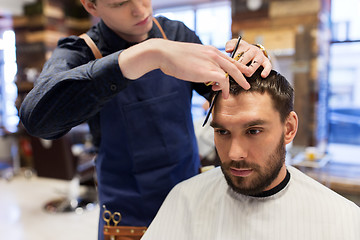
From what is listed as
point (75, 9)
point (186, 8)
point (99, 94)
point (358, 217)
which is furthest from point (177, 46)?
point (75, 9)

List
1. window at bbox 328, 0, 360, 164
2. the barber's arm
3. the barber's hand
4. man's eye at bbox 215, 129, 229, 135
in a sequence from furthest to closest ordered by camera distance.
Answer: window at bbox 328, 0, 360, 164, man's eye at bbox 215, 129, 229, 135, the barber's hand, the barber's arm

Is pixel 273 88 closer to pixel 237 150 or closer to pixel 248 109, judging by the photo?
pixel 248 109

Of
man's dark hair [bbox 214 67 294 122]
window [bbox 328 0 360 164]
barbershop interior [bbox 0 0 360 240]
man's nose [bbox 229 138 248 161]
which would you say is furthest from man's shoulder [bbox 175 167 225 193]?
window [bbox 328 0 360 164]

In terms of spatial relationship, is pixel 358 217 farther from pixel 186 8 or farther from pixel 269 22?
pixel 186 8

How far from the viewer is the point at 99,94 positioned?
2.86 feet

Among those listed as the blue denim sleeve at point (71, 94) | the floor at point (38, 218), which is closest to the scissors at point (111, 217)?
the blue denim sleeve at point (71, 94)

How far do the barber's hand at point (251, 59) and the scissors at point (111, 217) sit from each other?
29.4 inches

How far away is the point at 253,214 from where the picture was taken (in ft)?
3.79

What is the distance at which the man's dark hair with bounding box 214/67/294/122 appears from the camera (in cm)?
110

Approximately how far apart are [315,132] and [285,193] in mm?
3176

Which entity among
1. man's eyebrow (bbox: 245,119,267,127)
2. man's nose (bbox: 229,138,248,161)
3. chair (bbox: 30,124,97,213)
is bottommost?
chair (bbox: 30,124,97,213)

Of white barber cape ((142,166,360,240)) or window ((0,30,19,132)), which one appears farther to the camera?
window ((0,30,19,132))

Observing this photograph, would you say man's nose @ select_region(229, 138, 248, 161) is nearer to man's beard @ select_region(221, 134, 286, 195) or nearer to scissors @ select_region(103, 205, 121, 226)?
man's beard @ select_region(221, 134, 286, 195)

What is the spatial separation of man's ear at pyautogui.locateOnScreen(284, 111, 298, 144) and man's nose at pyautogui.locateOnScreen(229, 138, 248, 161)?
0.21 m
